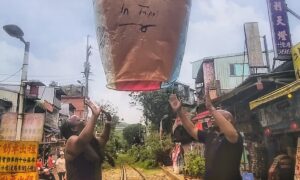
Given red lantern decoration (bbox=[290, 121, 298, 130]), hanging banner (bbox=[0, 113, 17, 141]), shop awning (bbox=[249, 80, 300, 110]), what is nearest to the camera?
shop awning (bbox=[249, 80, 300, 110])

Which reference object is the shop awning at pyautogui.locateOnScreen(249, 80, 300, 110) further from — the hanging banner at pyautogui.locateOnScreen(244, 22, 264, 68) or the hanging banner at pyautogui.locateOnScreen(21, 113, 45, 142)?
the hanging banner at pyautogui.locateOnScreen(21, 113, 45, 142)

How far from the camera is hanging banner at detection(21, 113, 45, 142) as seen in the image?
12.4 metres

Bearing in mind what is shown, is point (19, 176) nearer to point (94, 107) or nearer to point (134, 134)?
point (94, 107)

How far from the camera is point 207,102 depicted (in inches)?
120

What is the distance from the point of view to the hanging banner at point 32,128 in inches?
486

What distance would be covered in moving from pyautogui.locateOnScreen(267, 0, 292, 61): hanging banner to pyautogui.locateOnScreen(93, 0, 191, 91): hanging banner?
872 centimetres

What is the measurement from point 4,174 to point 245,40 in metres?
10.3

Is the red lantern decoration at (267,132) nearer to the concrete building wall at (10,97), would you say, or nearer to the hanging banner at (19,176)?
the hanging banner at (19,176)

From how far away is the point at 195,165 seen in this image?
15117mm

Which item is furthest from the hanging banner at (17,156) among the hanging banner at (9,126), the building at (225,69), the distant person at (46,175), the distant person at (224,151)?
the building at (225,69)

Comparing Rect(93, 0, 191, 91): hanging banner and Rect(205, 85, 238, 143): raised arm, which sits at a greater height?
Rect(93, 0, 191, 91): hanging banner

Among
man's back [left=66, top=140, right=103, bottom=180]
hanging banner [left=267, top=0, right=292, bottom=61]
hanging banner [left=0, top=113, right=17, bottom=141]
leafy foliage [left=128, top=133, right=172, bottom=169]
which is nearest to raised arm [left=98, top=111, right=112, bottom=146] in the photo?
man's back [left=66, top=140, right=103, bottom=180]

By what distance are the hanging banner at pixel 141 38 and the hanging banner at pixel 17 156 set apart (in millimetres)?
6368

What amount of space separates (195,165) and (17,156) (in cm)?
901
